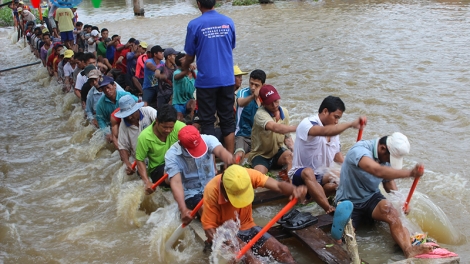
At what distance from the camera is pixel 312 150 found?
4926mm

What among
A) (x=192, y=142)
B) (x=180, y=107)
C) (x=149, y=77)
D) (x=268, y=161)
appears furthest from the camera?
(x=149, y=77)

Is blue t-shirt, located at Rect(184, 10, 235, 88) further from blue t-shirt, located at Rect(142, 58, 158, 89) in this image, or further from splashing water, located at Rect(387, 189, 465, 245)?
blue t-shirt, located at Rect(142, 58, 158, 89)

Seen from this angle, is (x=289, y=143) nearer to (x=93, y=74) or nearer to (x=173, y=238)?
(x=173, y=238)

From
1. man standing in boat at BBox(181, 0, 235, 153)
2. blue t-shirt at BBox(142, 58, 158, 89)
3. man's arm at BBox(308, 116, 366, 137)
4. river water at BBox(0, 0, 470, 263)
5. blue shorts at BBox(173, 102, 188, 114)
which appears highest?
man standing in boat at BBox(181, 0, 235, 153)

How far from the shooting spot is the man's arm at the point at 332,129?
4324mm

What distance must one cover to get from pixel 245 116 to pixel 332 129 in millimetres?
1813

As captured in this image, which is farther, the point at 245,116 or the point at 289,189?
the point at 245,116

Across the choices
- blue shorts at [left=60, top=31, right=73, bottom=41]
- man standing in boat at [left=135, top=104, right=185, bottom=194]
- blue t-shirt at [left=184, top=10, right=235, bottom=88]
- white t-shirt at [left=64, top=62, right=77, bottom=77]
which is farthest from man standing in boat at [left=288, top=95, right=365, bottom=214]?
blue shorts at [left=60, top=31, right=73, bottom=41]

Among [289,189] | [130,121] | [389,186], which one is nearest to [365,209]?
[389,186]

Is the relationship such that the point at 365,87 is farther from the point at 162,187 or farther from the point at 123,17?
the point at 123,17

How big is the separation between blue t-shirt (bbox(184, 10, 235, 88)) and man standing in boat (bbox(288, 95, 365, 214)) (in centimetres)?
108

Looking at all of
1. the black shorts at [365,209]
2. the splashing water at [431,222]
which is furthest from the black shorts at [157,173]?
the splashing water at [431,222]

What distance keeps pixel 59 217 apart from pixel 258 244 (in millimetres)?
3147

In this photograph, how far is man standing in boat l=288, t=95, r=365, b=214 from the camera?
15.1 feet
